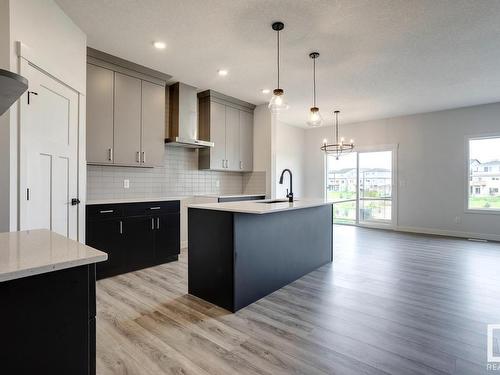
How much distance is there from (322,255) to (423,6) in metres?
2.95

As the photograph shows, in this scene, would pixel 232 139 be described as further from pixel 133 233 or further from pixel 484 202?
pixel 484 202

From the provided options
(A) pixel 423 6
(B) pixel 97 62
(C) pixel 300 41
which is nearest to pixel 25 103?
(B) pixel 97 62

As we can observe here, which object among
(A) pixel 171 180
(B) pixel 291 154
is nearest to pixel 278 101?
(A) pixel 171 180

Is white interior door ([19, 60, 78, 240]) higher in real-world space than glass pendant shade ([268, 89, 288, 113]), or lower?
lower

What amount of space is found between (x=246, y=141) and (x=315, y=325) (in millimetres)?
4055

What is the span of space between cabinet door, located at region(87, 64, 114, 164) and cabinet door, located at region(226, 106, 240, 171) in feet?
7.10

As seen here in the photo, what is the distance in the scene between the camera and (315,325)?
2.18 meters

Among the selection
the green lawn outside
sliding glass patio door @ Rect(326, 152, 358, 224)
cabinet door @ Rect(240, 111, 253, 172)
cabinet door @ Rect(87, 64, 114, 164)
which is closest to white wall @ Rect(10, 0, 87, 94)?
cabinet door @ Rect(87, 64, 114, 164)

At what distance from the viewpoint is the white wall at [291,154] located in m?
7.11

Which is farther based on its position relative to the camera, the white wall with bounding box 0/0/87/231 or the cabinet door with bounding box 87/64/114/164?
the cabinet door with bounding box 87/64/114/164

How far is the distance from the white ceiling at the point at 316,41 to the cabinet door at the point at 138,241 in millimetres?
2146

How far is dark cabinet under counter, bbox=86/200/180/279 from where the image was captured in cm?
323

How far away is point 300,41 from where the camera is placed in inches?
122

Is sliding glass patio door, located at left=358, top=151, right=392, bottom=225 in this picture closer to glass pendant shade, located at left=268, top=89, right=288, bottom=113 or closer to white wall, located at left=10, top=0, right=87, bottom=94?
glass pendant shade, located at left=268, top=89, right=288, bottom=113
